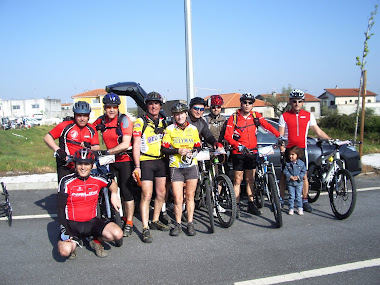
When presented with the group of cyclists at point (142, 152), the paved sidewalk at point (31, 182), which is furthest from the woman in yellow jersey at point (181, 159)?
the paved sidewalk at point (31, 182)

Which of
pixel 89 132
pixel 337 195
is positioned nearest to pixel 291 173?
pixel 337 195

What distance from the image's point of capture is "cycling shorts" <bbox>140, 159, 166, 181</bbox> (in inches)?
200

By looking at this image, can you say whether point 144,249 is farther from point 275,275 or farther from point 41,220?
point 41,220

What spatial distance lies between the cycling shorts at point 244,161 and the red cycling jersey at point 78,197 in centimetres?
243

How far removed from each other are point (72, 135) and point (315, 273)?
12.1 feet

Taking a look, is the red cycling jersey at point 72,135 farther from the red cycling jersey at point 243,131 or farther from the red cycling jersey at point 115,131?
the red cycling jersey at point 243,131

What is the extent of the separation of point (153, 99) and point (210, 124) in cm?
171

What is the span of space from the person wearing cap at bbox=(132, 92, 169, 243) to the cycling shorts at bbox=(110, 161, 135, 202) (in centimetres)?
24

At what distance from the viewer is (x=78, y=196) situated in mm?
4395

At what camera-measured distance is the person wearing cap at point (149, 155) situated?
16.6 ft

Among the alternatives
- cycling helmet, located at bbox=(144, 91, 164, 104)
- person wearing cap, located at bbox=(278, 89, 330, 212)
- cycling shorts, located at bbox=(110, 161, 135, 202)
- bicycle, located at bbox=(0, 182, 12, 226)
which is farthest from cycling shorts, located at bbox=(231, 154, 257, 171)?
bicycle, located at bbox=(0, 182, 12, 226)

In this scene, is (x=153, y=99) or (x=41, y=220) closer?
(x=153, y=99)

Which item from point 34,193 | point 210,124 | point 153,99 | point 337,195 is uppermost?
point 153,99

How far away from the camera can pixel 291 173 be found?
606cm
